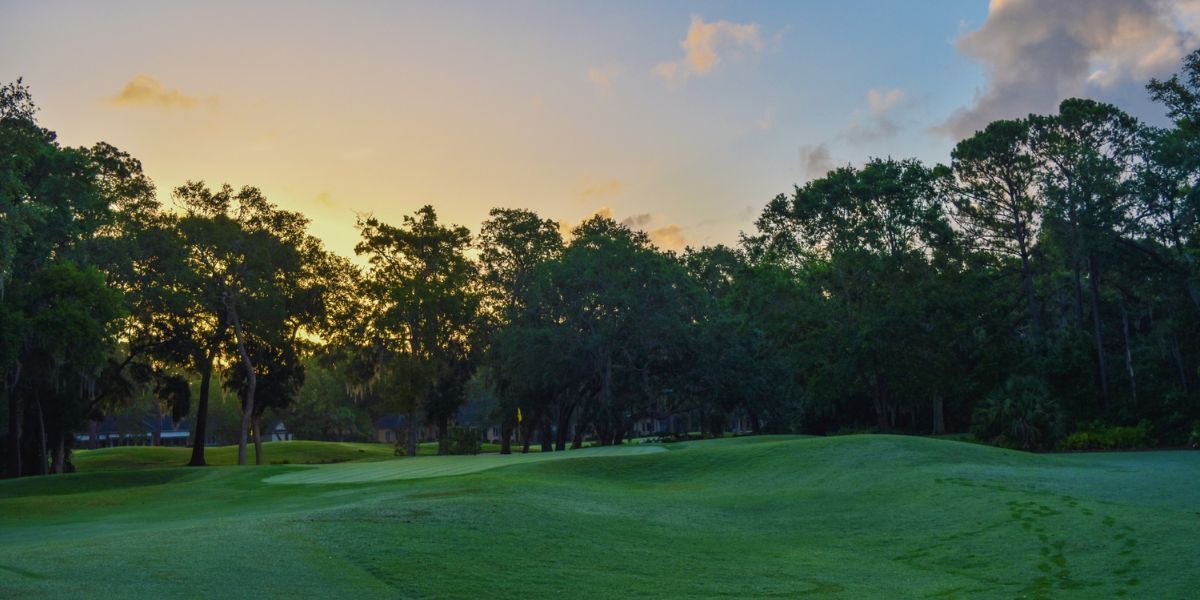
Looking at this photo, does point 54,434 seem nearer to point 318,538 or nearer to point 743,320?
point 743,320

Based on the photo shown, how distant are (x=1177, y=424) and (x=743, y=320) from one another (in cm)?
2162

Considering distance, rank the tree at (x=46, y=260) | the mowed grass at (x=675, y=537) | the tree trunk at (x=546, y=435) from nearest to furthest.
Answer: the mowed grass at (x=675, y=537)
the tree at (x=46, y=260)
the tree trunk at (x=546, y=435)

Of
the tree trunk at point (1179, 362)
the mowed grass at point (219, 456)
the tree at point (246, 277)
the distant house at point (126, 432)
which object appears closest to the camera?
Result: the tree trunk at point (1179, 362)

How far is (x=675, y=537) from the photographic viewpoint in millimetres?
14945

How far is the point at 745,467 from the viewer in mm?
25891

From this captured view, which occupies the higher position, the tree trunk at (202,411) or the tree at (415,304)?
the tree at (415,304)

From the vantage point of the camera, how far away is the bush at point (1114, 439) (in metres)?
34.2

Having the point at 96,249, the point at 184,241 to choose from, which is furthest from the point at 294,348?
the point at 96,249

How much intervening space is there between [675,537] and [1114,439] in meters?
26.4

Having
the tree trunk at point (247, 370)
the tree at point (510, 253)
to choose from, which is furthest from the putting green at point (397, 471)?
the tree at point (510, 253)

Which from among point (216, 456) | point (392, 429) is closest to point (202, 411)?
point (216, 456)

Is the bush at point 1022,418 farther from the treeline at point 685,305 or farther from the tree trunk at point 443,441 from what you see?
A: the tree trunk at point 443,441

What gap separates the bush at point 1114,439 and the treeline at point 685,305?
8.7 inches

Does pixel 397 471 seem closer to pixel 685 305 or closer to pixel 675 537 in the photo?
pixel 675 537
